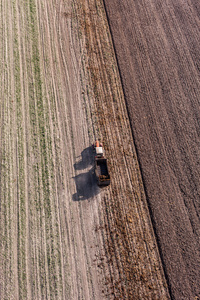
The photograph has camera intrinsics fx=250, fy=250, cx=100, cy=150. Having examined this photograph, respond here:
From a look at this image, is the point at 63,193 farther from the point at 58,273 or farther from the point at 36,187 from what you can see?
the point at 58,273

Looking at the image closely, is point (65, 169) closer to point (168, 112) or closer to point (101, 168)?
point (101, 168)

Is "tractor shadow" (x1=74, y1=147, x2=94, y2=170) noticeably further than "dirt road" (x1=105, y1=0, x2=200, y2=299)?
Yes

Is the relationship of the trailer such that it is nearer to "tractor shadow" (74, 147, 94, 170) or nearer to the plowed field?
"tractor shadow" (74, 147, 94, 170)

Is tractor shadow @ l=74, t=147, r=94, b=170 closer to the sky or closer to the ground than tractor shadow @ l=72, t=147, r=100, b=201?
closer to the sky

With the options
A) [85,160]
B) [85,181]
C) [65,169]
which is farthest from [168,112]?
[65,169]

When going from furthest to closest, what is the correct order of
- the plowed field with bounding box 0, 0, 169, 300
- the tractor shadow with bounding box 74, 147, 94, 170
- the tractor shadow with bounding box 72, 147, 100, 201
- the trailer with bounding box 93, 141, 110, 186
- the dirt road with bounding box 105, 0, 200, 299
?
the tractor shadow with bounding box 74, 147, 94, 170
the tractor shadow with bounding box 72, 147, 100, 201
the trailer with bounding box 93, 141, 110, 186
the dirt road with bounding box 105, 0, 200, 299
the plowed field with bounding box 0, 0, 169, 300

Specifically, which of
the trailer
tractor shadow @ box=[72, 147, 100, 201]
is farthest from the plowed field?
the trailer

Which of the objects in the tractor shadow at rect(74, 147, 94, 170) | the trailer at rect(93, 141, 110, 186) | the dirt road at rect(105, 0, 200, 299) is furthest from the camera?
the tractor shadow at rect(74, 147, 94, 170)
